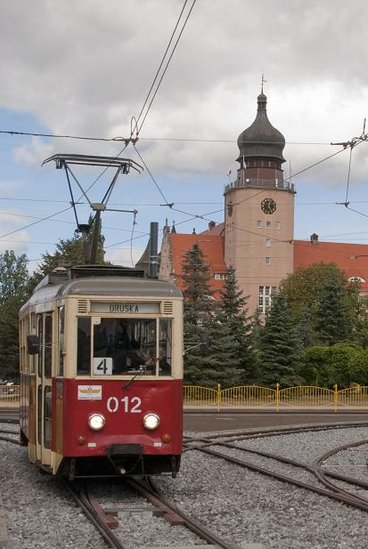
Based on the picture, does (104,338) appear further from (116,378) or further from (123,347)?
(116,378)

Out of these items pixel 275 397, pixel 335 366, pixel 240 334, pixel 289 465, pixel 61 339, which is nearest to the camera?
pixel 61 339

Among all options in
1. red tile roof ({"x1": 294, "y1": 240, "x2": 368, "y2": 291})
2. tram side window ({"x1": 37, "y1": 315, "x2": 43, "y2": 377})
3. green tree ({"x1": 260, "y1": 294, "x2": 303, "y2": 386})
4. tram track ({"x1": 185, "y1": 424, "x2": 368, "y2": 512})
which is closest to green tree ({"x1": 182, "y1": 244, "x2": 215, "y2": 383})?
green tree ({"x1": 260, "y1": 294, "x2": 303, "y2": 386})

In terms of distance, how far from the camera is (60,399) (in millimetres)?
11961

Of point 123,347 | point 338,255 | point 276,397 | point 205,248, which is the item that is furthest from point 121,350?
point 338,255

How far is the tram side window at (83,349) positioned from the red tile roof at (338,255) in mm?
111922

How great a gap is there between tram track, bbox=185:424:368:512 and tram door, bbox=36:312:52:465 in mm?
3552

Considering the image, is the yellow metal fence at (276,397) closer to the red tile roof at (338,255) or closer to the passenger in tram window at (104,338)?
the passenger in tram window at (104,338)

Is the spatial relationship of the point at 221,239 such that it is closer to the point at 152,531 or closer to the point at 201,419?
the point at 201,419

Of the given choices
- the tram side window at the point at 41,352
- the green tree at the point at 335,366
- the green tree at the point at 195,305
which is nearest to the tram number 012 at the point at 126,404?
the tram side window at the point at 41,352

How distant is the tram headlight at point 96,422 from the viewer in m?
11.6

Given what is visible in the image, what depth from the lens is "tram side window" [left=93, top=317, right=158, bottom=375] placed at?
38.9 ft

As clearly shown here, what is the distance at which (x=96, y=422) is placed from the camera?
11.6m

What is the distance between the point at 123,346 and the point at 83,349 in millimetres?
508

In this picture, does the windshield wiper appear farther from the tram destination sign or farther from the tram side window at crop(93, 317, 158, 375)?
the tram destination sign
